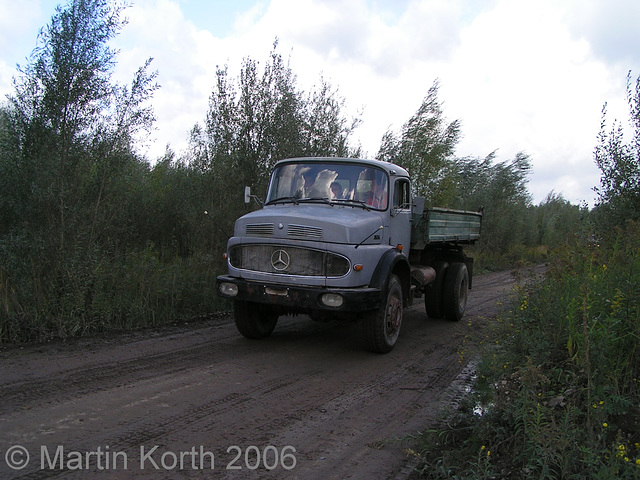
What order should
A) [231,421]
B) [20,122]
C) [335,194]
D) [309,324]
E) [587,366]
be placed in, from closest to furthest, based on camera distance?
1. [587,366]
2. [231,421]
3. [335,194]
4. [20,122]
5. [309,324]

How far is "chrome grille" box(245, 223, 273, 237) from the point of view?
6.28m

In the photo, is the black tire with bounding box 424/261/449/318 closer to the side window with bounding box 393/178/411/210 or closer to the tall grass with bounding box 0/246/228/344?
the side window with bounding box 393/178/411/210

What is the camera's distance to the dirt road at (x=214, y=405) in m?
3.43

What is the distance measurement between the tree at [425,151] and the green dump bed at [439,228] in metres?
6.46

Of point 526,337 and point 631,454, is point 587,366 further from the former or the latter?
point 526,337

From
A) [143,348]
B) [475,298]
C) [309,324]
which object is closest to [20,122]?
[143,348]

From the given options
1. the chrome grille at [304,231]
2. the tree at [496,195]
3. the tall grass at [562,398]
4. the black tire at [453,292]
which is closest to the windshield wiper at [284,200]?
the chrome grille at [304,231]

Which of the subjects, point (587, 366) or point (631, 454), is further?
point (587, 366)

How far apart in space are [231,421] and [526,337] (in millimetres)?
2996

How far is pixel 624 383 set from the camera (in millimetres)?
3918

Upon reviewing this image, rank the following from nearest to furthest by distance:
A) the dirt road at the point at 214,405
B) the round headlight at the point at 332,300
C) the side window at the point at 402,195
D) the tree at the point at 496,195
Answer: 1. the dirt road at the point at 214,405
2. the round headlight at the point at 332,300
3. the side window at the point at 402,195
4. the tree at the point at 496,195

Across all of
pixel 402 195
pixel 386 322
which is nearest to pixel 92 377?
pixel 386 322

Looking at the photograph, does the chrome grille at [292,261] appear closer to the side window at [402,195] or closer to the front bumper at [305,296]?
the front bumper at [305,296]

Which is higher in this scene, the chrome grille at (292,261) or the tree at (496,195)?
the tree at (496,195)
